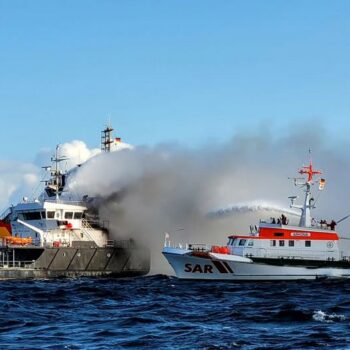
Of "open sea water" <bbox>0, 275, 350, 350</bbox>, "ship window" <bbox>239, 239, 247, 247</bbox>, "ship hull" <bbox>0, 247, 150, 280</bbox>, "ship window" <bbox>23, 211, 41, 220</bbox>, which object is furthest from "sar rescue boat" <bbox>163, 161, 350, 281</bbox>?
"ship window" <bbox>23, 211, 41, 220</bbox>

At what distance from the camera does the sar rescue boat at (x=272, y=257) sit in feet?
221

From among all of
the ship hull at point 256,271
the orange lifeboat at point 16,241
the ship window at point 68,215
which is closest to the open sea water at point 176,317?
the ship hull at point 256,271

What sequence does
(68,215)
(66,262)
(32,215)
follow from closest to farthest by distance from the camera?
(66,262)
(68,215)
(32,215)

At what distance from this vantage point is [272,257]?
68438 millimetres

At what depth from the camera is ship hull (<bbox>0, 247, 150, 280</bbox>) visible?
7588 cm

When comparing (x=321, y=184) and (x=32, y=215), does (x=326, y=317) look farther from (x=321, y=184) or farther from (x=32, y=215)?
(x=32, y=215)

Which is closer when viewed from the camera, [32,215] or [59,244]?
[59,244]

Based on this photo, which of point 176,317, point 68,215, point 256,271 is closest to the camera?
point 176,317

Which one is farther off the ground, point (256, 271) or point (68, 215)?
point (68, 215)

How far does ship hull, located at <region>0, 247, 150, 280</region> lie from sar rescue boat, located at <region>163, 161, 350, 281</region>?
13.5 meters

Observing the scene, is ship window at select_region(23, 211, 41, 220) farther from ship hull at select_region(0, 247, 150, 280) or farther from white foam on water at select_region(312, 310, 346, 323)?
white foam on water at select_region(312, 310, 346, 323)

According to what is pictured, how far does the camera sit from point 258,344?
30.6 metres

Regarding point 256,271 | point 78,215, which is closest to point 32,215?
point 78,215

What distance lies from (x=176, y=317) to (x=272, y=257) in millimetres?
29894
